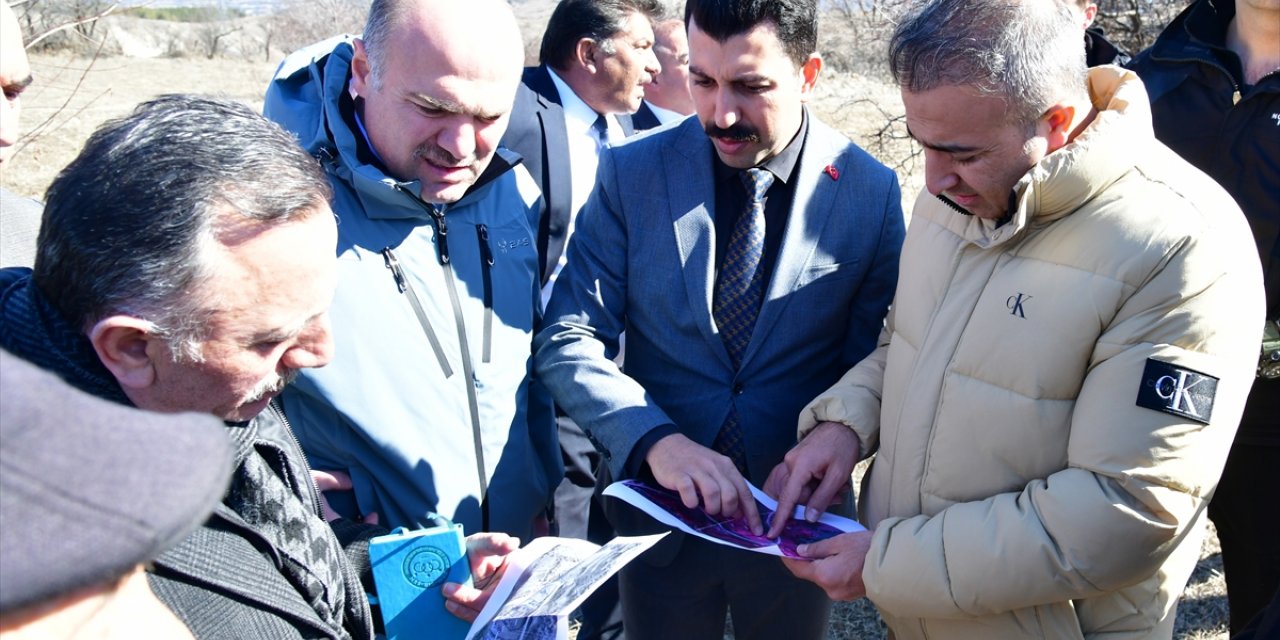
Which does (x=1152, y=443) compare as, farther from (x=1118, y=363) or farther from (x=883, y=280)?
(x=883, y=280)

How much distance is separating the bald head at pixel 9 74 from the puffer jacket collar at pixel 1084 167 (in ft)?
7.28

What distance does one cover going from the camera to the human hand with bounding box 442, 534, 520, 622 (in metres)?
2.03

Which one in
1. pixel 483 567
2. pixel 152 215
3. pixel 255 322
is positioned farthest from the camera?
pixel 483 567

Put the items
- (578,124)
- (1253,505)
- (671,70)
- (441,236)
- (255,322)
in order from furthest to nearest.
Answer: (671,70) → (578,124) → (1253,505) → (441,236) → (255,322)

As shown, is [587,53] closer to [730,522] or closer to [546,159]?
[546,159]

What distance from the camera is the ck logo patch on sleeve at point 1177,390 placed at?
172 centimetres

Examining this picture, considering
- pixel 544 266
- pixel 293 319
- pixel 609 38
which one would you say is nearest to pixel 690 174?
pixel 544 266

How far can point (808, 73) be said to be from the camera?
261 cm

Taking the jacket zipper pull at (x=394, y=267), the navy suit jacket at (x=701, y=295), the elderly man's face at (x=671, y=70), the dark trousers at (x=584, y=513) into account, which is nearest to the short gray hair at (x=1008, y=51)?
the navy suit jacket at (x=701, y=295)

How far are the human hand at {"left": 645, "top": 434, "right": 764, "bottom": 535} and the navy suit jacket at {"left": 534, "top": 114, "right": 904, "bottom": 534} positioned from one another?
0.17 m

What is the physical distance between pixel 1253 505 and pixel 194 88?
16.6 meters

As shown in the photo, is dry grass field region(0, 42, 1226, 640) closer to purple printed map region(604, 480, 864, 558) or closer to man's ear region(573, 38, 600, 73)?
purple printed map region(604, 480, 864, 558)

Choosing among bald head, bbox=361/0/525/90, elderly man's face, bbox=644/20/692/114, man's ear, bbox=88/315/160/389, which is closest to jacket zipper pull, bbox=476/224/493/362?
bald head, bbox=361/0/525/90

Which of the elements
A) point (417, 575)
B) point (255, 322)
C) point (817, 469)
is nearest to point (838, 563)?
point (817, 469)
